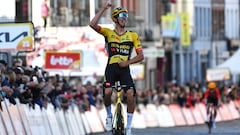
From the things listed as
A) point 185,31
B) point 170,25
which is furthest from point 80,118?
point 185,31

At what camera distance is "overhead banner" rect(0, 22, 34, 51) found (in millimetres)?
25766

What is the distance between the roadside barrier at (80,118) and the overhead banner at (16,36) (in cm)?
128

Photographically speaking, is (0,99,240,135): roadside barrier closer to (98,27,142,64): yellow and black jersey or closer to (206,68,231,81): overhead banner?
(206,68,231,81): overhead banner

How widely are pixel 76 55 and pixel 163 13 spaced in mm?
39491

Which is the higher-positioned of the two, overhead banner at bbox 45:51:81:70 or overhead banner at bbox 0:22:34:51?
overhead banner at bbox 0:22:34:51

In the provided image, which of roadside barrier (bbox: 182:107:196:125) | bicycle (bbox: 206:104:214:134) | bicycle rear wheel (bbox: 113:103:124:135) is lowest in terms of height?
roadside barrier (bbox: 182:107:196:125)

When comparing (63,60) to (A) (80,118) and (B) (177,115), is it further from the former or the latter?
(B) (177,115)

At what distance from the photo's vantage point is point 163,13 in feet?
265

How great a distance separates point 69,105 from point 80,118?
7.96 ft

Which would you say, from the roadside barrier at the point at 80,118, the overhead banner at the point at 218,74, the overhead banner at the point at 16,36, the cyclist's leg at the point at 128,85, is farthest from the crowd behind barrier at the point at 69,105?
the cyclist's leg at the point at 128,85

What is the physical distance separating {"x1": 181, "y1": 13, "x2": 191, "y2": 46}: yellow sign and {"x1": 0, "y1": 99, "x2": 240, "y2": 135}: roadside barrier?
1931 centimetres

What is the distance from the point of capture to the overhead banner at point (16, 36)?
25.8 m

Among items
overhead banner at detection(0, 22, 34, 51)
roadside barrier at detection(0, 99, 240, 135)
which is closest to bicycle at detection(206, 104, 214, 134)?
roadside barrier at detection(0, 99, 240, 135)

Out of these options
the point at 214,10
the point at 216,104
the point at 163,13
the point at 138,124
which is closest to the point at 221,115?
the point at 138,124
